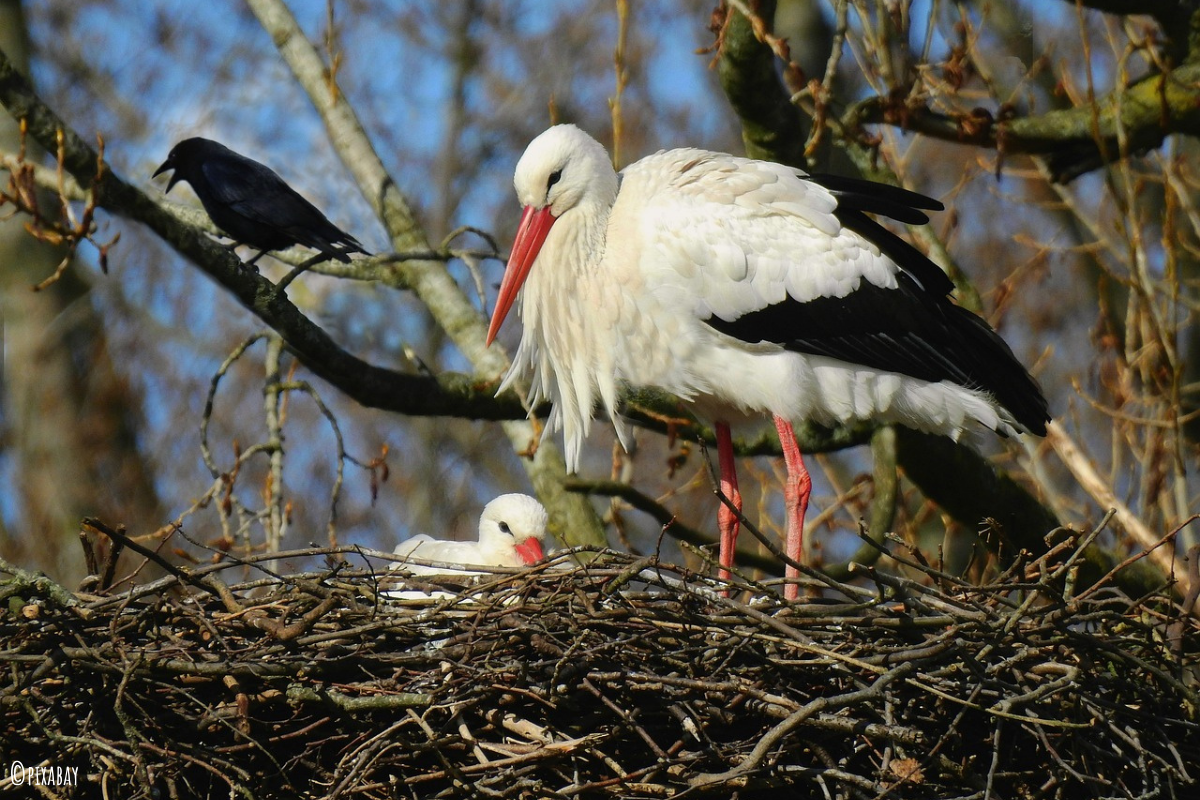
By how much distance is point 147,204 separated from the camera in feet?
14.8

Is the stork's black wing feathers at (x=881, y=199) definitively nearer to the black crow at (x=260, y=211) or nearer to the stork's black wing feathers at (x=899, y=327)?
the stork's black wing feathers at (x=899, y=327)

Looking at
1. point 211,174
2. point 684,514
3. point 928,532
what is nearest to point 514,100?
point 684,514

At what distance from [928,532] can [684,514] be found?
4188 mm

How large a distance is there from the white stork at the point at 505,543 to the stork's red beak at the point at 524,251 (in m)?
0.68

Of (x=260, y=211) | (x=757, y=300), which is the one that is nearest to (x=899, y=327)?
(x=757, y=300)

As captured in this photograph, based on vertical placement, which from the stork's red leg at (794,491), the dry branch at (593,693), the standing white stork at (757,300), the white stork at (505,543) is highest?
the standing white stork at (757,300)

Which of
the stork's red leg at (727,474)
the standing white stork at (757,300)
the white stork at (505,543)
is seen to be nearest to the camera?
the standing white stork at (757,300)

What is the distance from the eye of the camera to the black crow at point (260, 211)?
5.92 meters

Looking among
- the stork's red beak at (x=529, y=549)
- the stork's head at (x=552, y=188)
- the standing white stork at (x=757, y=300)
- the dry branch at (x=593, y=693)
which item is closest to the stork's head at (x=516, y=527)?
the stork's red beak at (x=529, y=549)

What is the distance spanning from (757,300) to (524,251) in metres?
0.97

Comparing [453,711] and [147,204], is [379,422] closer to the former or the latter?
[147,204]

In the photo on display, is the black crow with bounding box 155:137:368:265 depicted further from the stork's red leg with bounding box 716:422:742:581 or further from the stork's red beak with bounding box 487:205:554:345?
the stork's red leg with bounding box 716:422:742:581

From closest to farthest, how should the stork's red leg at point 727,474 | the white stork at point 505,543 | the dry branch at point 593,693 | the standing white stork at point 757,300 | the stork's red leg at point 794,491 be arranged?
the dry branch at point 593,693 < the standing white stork at point 757,300 < the stork's red leg at point 794,491 < the white stork at point 505,543 < the stork's red leg at point 727,474

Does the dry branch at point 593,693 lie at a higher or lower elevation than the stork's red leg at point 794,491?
lower
